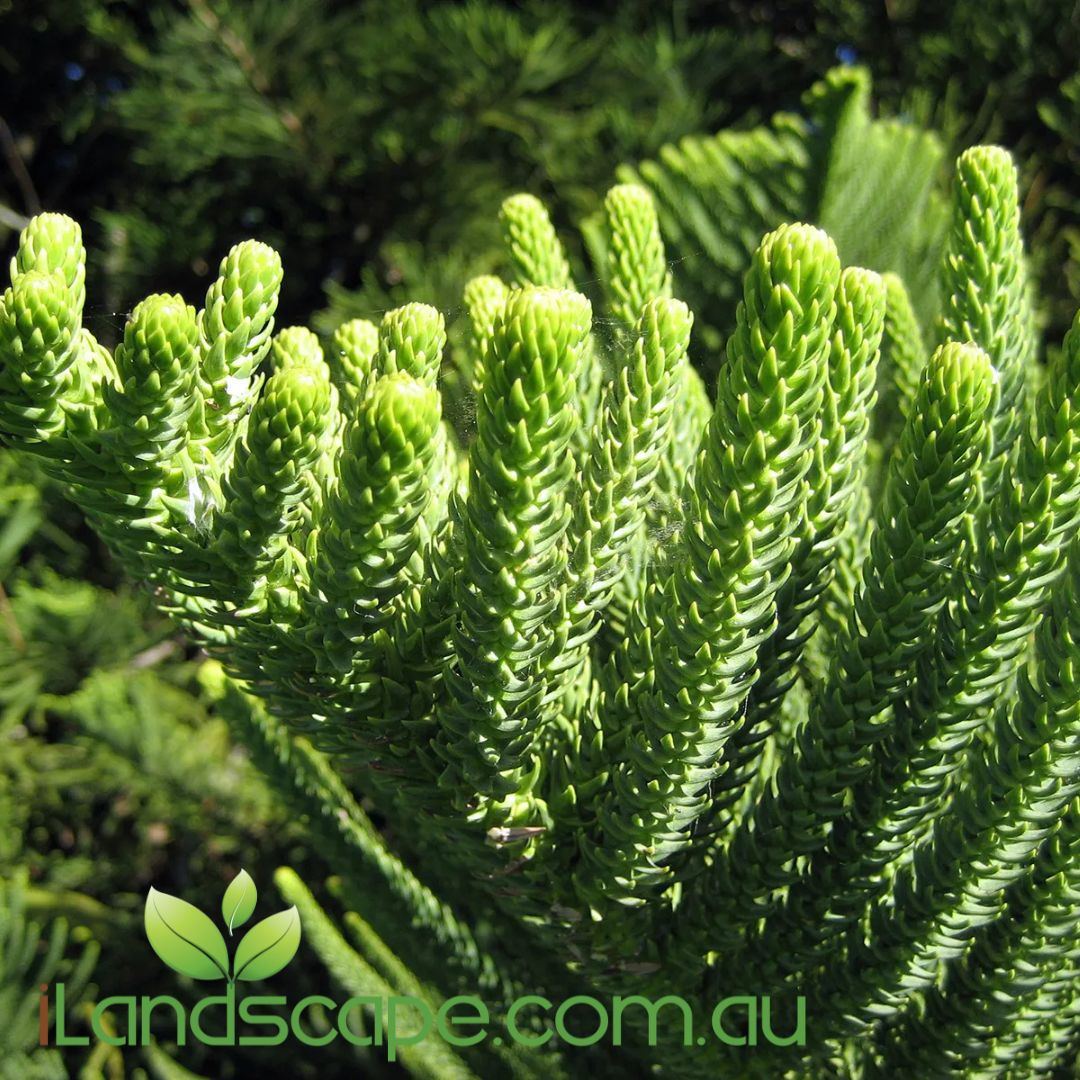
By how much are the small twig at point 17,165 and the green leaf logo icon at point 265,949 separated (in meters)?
1.57

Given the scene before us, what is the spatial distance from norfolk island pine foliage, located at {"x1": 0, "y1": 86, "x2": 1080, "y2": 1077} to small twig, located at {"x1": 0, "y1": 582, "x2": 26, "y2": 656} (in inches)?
43.1

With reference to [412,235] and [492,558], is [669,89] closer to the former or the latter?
[412,235]

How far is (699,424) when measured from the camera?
89 centimetres

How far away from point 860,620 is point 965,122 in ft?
4.58

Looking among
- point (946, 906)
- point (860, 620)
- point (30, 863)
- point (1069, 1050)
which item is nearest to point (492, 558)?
point (860, 620)

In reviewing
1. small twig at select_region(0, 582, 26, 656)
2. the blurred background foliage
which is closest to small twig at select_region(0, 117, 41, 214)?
the blurred background foliage

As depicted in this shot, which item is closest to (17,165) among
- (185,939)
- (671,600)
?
(185,939)

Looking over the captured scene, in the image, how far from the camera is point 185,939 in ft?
2.80

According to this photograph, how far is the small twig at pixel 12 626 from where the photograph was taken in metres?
1.64

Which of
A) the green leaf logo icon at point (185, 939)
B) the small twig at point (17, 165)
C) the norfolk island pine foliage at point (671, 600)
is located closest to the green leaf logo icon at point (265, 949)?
the green leaf logo icon at point (185, 939)

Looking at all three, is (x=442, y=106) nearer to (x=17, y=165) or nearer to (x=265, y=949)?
(x=17, y=165)

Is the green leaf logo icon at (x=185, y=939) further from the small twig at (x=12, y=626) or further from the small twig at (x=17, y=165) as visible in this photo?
the small twig at (x=17, y=165)

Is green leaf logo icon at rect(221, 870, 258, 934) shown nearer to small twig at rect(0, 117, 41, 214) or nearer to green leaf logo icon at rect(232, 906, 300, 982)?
green leaf logo icon at rect(232, 906, 300, 982)

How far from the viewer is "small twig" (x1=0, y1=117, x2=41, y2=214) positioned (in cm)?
201
